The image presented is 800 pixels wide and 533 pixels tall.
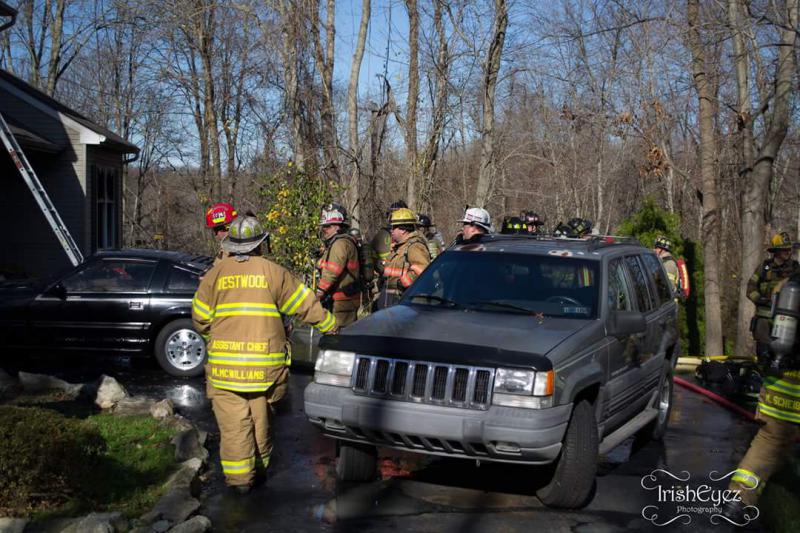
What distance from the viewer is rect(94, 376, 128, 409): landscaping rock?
830 cm

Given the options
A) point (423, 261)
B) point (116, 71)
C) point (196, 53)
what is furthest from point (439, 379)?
point (116, 71)

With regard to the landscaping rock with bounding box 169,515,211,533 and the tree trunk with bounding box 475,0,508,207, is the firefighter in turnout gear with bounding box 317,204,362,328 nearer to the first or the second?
the landscaping rock with bounding box 169,515,211,533

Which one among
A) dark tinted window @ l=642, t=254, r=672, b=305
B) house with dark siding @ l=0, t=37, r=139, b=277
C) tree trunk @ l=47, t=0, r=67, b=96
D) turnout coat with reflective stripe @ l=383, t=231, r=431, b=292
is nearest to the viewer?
dark tinted window @ l=642, t=254, r=672, b=305

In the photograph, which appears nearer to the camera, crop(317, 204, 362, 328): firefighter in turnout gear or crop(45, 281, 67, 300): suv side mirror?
crop(317, 204, 362, 328): firefighter in turnout gear

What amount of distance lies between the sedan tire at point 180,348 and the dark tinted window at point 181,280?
411 millimetres

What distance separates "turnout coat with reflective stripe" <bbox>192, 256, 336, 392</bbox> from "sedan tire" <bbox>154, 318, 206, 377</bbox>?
476 cm

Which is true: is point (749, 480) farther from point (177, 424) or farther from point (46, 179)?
point (46, 179)

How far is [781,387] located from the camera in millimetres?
5637

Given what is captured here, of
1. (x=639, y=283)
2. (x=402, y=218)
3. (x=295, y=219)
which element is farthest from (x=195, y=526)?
(x=295, y=219)

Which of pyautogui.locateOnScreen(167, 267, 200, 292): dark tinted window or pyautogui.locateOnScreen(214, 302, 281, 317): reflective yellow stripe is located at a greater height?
pyautogui.locateOnScreen(214, 302, 281, 317): reflective yellow stripe

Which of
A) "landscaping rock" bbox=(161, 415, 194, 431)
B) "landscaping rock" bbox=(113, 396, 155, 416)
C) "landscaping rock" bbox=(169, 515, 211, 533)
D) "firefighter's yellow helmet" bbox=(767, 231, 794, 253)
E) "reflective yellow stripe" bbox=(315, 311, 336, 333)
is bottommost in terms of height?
"landscaping rock" bbox=(113, 396, 155, 416)

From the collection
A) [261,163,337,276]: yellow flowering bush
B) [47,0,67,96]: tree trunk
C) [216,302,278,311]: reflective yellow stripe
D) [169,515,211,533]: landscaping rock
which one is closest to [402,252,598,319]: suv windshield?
[216,302,278,311]: reflective yellow stripe

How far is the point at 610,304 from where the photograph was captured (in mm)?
6594

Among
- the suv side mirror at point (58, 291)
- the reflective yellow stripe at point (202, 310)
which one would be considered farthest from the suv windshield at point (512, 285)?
the suv side mirror at point (58, 291)
